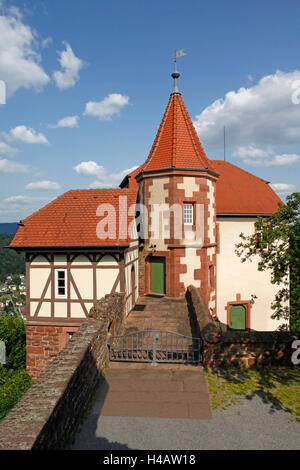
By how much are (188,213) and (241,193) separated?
599cm

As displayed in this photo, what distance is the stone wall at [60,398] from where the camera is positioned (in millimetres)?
3857

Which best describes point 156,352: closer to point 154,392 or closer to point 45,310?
point 154,392

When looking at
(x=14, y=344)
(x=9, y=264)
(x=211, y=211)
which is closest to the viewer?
(x=211, y=211)

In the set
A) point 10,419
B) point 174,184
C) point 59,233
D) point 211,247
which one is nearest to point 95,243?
point 59,233

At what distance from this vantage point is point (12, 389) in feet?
46.6

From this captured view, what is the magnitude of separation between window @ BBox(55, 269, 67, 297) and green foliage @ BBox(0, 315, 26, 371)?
701 centimetres

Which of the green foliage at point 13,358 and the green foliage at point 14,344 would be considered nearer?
the green foliage at point 13,358

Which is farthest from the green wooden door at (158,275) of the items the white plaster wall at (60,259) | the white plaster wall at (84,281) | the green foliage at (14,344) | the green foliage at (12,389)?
the green foliage at (14,344)

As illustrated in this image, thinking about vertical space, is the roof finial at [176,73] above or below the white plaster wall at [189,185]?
above

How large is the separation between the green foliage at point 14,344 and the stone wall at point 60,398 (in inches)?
488

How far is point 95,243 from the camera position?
44.2ft

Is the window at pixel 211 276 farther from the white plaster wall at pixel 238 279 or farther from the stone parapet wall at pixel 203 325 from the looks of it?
Answer: the stone parapet wall at pixel 203 325

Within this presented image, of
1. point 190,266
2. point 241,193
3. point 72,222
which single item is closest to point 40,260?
point 72,222
